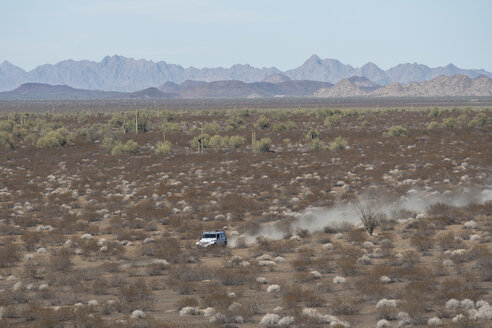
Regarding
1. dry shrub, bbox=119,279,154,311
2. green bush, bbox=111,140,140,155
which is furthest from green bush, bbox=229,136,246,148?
dry shrub, bbox=119,279,154,311

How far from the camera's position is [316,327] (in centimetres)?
1393

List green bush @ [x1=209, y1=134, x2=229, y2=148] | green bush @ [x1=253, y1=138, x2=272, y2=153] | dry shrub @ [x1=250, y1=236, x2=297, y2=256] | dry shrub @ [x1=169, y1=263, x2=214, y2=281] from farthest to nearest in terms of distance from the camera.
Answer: green bush @ [x1=209, y1=134, x2=229, y2=148] → green bush @ [x1=253, y1=138, x2=272, y2=153] → dry shrub @ [x1=250, y1=236, x2=297, y2=256] → dry shrub @ [x1=169, y1=263, x2=214, y2=281]

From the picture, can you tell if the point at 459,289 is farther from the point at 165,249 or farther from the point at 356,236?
the point at 165,249

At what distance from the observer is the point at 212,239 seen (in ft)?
77.5

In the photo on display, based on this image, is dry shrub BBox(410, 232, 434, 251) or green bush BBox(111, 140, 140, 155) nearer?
dry shrub BBox(410, 232, 434, 251)

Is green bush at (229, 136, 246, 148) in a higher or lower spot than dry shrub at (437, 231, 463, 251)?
lower

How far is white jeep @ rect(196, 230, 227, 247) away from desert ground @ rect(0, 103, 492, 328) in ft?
0.96

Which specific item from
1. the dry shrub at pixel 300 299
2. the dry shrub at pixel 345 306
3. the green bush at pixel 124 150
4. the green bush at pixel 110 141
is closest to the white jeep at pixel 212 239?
the dry shrub at pixel 300 299

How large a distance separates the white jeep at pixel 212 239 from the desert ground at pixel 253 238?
293mm

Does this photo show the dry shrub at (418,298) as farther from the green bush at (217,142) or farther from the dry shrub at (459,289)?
the green bush at (217,142)

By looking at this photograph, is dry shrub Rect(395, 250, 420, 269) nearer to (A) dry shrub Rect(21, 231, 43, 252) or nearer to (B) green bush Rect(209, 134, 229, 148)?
(A) dry shrub Rect(21, 231, 43, 252)

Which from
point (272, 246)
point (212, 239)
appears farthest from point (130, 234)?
point (272, 246)

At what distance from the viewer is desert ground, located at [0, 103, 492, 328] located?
15266mm

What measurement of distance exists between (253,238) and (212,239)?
2652 millimetres
